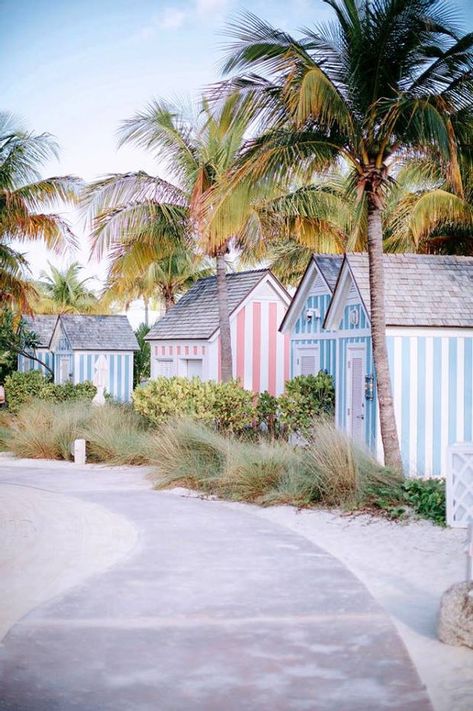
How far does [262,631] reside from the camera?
6.34m

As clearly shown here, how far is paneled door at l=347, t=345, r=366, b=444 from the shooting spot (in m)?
15.5

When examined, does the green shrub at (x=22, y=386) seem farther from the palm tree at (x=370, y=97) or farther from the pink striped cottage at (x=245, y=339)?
the palm tree at (x=370, y=97)

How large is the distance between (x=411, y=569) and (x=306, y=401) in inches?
330

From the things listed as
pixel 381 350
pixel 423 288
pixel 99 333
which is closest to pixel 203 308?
pixel 99 333

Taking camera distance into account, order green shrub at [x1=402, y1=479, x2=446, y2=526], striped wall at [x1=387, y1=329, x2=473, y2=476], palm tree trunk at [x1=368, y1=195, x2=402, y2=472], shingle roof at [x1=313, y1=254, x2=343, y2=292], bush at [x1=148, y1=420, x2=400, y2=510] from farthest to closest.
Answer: shingle roof at [x1=313, y1=254, x2=343, y2=292] < striped wall at [x1=387, y1=329, x2=473, y2=476] < palm tree trunk at [x1=368, y1=195, x2=402, y2=472] < bush at [x1=148, y1=420, x2=400, y2=510] < green shrub at [x1=402, y1=479, x2=446, y2=526]

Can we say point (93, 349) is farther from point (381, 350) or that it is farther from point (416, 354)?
point (381, 350)

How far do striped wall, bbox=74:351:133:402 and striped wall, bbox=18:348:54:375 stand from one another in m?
3.48

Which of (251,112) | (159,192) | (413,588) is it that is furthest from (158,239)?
(413,588)

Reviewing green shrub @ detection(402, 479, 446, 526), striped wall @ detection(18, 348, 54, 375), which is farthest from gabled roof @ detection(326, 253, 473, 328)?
striped wall @ detection(18, 348, 54, 375)

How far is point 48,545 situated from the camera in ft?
30.3

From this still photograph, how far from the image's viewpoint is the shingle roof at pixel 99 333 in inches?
1192

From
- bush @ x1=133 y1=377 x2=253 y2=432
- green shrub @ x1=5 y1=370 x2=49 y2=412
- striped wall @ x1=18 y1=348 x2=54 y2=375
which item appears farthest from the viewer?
striped wall @ x1=18 y1=348 x2=54 y2=375

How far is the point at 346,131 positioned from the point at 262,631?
8.61 metres

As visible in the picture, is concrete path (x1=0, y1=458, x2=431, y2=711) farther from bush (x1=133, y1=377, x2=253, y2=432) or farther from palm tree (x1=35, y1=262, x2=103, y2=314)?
palm tree (x1=35, y1=262, x2=103, y2=314)
